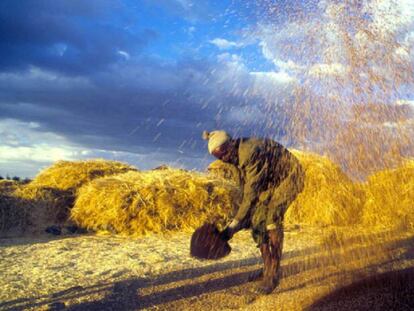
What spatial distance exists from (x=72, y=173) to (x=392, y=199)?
6324 millimetres

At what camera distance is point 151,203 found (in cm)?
760

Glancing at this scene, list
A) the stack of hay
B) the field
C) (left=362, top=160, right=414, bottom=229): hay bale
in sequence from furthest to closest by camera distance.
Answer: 1. (left=362, top=160, right=414, bottom=229): hay bale
2. the stack of hay
3. the field

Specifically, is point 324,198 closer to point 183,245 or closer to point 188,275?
point 183,245

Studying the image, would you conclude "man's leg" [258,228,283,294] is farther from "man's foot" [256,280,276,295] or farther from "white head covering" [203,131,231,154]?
"white head covering" [203,131,231,154]

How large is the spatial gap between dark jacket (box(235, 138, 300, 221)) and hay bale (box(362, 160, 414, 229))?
436cm

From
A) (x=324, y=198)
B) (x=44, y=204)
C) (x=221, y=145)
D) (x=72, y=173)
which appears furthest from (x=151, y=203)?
(x=221, y=145)

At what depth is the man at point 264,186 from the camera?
436 centimetres

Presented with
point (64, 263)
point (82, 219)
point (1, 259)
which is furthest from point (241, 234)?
point (1, 259)

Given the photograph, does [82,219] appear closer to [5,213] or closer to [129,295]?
[5,213]

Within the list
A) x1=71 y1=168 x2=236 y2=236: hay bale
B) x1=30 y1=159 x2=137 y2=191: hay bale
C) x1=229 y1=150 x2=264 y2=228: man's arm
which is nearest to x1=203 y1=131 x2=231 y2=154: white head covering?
x1=229 y1=150 x2=264 y2=228: man's arm

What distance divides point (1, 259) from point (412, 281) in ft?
15.2

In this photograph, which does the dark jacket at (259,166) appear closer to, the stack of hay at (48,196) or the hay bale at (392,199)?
the hay bale at (392,199)

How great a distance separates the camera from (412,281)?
3920 millimetres

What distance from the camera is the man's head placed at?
4.38 m
